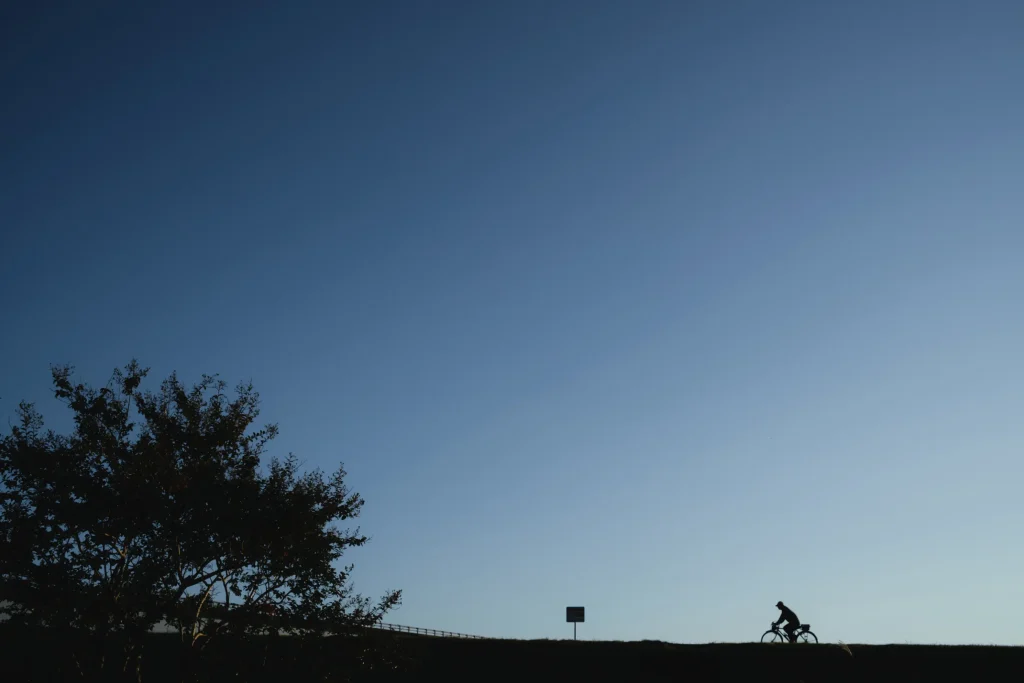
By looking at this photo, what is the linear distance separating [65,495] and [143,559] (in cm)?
337

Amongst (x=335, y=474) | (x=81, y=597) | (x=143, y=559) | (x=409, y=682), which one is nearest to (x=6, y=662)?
(x=81, y=597)

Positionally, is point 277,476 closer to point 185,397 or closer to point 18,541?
point 185,397

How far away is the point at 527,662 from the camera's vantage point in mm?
41031

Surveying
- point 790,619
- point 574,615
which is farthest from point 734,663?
point 574,615

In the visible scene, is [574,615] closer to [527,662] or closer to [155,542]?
[527,662]

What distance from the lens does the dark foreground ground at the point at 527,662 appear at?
26.6m

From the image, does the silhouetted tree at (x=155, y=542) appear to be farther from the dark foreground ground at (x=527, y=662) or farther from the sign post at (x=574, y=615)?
the sign post at (x=574, y=615)

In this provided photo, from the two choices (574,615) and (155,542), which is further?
(574,615)

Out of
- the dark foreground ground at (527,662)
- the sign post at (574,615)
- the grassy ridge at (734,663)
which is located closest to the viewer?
the dark foreground ground at (527,662)

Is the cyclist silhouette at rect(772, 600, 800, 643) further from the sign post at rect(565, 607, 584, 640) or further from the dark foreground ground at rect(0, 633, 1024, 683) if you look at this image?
the sign post at rect(565, 607, 584, 640)

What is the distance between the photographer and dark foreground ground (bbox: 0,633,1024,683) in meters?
26.6

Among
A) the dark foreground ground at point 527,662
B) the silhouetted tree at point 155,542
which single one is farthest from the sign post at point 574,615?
the silhouetted tree at point 155,542

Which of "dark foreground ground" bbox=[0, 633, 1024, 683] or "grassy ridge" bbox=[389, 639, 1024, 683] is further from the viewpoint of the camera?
"grassy ridge" bbox=[389, 639, 1024, 683]

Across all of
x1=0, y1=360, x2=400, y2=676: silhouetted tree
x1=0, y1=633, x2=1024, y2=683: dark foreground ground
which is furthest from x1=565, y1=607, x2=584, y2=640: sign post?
x1=0, y1=360, x2=400, y2=676: silhouetted tree
